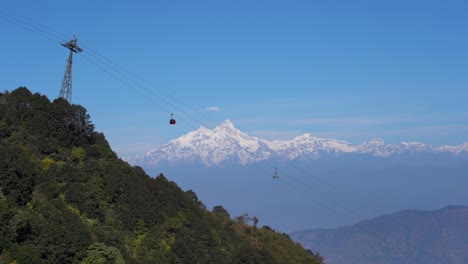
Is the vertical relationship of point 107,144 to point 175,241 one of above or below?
above

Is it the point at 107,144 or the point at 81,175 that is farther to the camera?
the point at 107,144

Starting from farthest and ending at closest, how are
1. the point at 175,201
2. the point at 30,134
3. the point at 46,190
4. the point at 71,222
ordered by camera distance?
the point at 175,201 → the point at 30,134 → the point at 46,190 → the point at 71,222

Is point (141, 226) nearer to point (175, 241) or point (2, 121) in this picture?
point (175, 241)

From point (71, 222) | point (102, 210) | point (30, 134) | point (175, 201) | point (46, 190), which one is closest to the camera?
point (71, 222)

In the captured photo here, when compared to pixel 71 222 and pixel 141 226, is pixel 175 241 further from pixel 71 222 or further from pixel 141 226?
pixel 71 222

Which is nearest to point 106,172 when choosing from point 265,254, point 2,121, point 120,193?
point 120,193

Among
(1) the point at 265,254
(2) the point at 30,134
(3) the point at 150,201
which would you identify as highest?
(2) the point at 30,134
